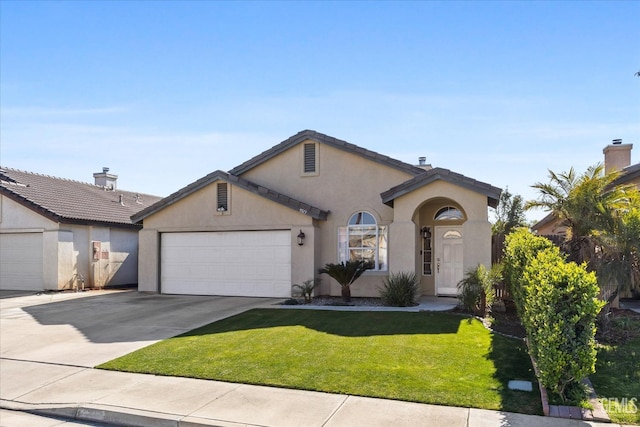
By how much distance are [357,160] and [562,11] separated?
7603 millimetres

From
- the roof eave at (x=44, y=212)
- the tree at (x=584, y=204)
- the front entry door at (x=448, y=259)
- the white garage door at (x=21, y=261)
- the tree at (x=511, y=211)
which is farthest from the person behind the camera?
the tree at (x=511, y=211)

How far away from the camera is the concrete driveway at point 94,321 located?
9383 millimetres

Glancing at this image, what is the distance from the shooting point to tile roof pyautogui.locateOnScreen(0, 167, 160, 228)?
64.5 ft

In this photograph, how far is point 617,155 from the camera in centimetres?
1898

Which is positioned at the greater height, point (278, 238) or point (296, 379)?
point (278, 238)

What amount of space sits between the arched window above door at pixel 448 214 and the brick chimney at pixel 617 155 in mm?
7110

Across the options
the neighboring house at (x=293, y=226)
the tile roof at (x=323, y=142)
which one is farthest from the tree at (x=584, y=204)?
the tile roof at (x=323, y=142)

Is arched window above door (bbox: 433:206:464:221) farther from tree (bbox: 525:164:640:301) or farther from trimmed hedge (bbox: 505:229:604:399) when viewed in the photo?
trimmed hedge (bbox: 505:229:604:399)

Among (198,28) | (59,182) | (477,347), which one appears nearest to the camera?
(477,347)

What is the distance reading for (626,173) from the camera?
14.5 m

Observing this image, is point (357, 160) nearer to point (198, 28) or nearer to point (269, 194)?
point (269, 194)

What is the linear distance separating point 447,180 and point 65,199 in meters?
16.9

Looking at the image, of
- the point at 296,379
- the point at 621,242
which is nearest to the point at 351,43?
the point at 621,242

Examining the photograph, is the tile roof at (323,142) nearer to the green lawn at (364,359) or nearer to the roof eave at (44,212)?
the roof eave at (44,212)
